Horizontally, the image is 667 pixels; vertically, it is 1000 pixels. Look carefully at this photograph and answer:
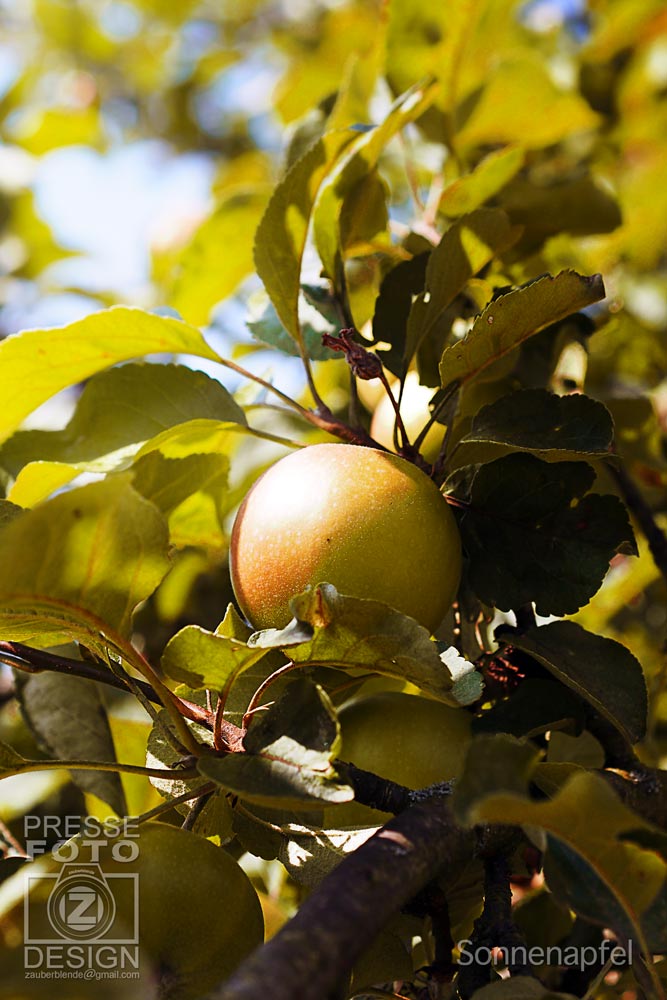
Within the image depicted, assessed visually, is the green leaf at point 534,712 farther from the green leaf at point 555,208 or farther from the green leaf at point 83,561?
the green leaf at point 555,208

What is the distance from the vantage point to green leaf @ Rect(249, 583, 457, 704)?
0.59 m

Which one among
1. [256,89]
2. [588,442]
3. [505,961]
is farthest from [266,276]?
[256,89]

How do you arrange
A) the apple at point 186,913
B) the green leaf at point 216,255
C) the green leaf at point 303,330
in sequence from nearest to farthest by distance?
the apple at point 186,913, the green leaf at point 303,330, the green leaf at point 216,255

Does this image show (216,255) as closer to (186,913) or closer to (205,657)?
(205,657)

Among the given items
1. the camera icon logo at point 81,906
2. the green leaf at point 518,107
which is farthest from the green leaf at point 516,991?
the green leaf at point 518,107

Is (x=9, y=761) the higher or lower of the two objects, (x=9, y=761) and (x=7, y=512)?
the lower

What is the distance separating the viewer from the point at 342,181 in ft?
2.92

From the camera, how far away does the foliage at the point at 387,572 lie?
0.56m

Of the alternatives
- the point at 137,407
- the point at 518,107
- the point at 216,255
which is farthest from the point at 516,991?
the point at 518,107

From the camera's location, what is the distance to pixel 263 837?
75 cm

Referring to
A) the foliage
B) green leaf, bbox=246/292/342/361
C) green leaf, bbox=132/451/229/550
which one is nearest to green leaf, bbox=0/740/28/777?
the foliage

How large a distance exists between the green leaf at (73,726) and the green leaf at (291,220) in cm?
48

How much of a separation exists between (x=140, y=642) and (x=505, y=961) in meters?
0.95

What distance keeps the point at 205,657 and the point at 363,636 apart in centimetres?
11
